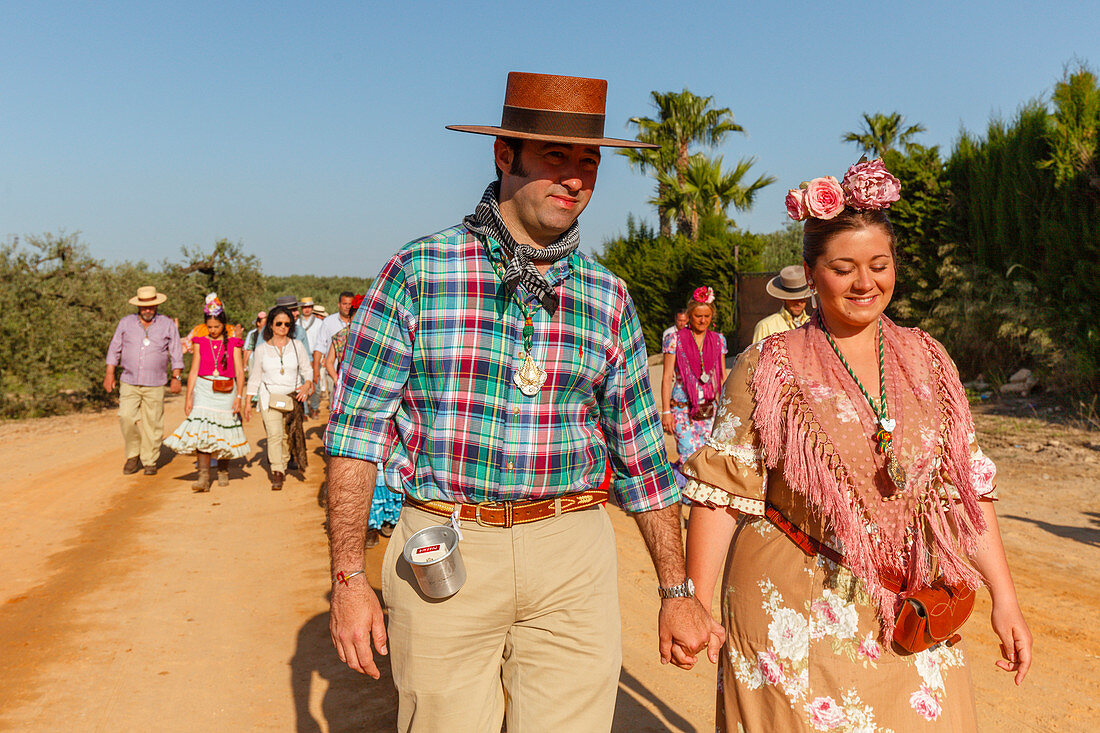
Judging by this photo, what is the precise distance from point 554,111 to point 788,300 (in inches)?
193

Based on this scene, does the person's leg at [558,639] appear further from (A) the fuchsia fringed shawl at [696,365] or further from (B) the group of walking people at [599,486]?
(A) the fuchsia fringed shawl at [696,365]

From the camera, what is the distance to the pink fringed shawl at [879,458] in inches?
94.6

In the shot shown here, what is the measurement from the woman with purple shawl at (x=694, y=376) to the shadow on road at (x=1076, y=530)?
114 inches

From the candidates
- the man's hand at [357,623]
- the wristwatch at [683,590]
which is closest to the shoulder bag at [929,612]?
the wristwatch at [683,590]

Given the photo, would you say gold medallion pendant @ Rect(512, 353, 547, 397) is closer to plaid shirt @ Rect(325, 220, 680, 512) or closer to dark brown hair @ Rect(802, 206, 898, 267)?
plaid shirt @ Rect(325, 220, 680, 512)

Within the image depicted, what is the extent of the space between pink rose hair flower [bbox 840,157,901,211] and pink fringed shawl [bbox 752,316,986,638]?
0.40m

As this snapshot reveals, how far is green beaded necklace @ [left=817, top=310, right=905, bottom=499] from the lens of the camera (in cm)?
Answer: 242

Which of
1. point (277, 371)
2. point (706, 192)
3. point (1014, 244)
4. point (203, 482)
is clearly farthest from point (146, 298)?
point (706, 192)

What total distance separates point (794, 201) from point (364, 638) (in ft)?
5.75

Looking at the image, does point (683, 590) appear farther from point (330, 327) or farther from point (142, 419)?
point (330, 327)

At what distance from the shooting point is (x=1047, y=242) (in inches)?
517

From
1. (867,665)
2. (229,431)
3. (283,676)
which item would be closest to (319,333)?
(229,431)

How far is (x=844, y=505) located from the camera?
7.86ft

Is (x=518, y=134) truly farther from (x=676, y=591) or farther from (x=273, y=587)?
(x=273, y=587)
